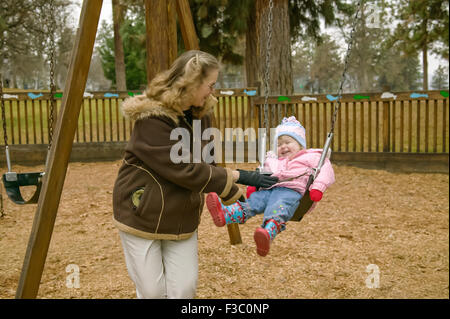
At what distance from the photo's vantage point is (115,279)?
12.7 ft

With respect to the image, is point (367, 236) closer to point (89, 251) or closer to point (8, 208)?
point (89, 251)

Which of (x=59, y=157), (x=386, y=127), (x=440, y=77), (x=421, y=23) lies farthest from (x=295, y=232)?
(x=440, y=77)

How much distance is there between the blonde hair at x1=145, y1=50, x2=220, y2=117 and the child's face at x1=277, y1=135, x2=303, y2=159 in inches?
40.4

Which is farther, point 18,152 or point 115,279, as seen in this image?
point 18,152

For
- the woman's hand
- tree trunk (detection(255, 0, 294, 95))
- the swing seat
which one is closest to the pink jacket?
the woman's hand

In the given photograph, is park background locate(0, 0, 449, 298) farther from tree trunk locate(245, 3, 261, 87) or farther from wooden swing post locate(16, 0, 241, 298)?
wooden swing post locate(16, 0, 241, 298)

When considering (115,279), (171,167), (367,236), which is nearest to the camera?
(171,167)

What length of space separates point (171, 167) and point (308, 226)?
371 centimetres

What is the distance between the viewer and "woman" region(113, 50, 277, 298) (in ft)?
6.77

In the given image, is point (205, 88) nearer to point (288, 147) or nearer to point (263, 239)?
point (263, 239)

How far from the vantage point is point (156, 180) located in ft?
6.86

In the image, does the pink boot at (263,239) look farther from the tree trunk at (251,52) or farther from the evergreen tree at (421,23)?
the evergreen tree at (421,23)

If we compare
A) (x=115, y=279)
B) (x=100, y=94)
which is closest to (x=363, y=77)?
(x=100, y=94)
